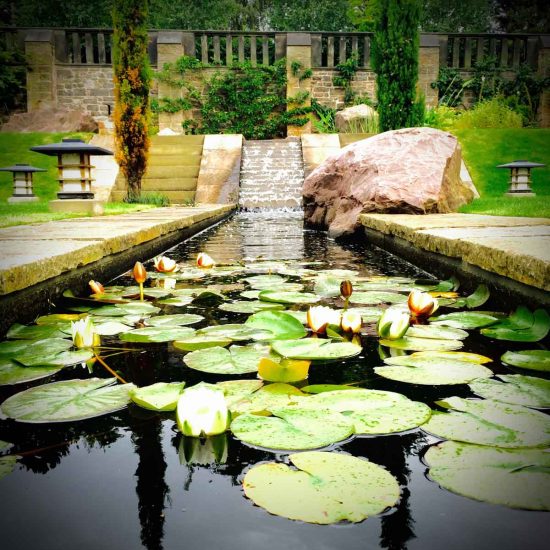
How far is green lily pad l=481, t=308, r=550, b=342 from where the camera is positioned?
4.60 ft

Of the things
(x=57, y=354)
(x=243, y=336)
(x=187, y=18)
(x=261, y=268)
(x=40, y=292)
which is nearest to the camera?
(x=57, y=354)

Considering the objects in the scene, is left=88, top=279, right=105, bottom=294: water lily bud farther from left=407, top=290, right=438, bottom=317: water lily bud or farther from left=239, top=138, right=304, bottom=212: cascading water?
left=239, top=138, right=304, bottom=212: cascading water

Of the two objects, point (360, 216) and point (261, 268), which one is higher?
point (360, 216)

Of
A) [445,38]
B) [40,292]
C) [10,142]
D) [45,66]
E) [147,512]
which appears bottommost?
[147,512]

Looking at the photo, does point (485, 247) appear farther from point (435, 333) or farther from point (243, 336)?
point (243, 336)

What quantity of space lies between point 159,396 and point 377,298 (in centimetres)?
123

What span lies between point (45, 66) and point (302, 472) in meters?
17.1

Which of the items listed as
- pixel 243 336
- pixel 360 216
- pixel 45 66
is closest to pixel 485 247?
pixel 243 336

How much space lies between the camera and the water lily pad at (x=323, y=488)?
Answer: 64cm

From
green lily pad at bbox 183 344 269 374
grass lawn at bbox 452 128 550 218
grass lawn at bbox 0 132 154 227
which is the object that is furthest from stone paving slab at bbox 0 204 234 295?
grass lawn at bbox 452 128 550 218

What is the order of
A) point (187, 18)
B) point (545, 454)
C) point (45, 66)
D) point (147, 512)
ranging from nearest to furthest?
1. point (147, 512)
2. point (545, 454)
3. point (45, 66)
4. point (187, 18)

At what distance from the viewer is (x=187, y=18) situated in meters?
25.4

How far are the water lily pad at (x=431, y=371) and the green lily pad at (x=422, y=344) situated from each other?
0.33 feet

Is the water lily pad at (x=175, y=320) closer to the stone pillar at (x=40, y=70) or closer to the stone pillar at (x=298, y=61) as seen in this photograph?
the stone pillar at (x=298, y=61)
